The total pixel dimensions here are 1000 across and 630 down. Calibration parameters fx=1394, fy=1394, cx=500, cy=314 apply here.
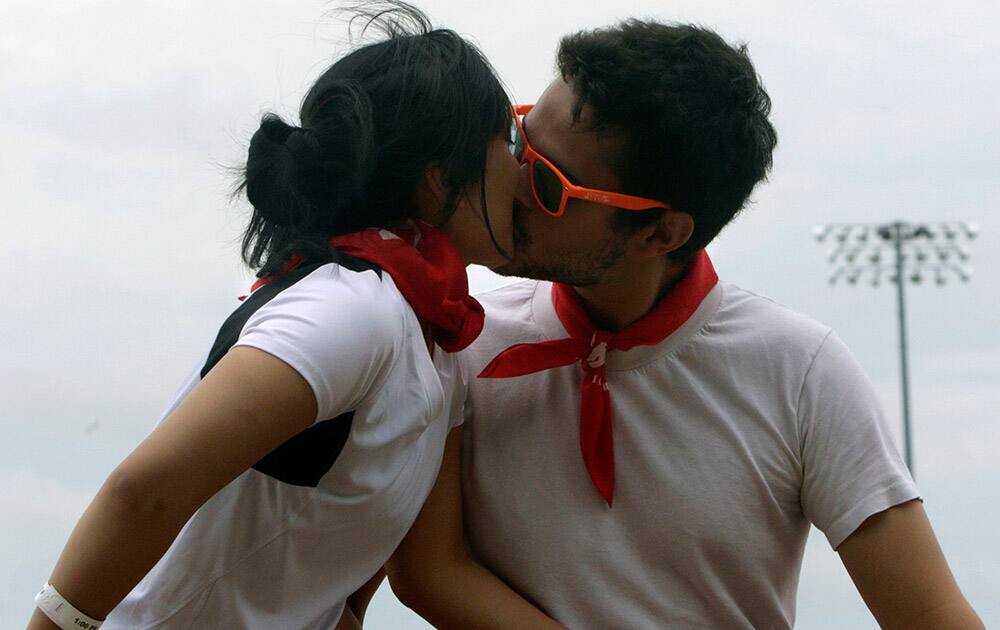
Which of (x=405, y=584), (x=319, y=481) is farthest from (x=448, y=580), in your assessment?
(x=319, y=481)

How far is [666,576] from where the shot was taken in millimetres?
2734

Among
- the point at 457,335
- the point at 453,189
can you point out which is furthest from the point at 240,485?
the point at 453,189

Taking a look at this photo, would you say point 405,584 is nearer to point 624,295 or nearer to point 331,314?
point 624,295

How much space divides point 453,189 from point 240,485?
24.0 inches

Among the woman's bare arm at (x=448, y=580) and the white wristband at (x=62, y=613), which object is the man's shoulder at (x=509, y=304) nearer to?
the woman's bare arm at (x=448, y=580)

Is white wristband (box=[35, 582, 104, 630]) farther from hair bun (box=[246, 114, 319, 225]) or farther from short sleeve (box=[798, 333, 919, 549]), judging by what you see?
short sleeve (box=[798, 333, 919, 549])

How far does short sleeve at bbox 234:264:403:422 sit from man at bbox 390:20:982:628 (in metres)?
0.67

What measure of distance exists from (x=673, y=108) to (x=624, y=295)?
39 centimetres

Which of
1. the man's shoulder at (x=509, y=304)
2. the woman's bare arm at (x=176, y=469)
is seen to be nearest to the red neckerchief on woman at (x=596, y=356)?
the man's shoulder at (x=509, y=304)

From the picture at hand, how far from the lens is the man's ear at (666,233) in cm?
286

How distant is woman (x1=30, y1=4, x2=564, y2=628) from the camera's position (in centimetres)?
186

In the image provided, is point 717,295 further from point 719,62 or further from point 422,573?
point 422,573

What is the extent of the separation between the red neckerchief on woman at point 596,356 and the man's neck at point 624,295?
39 millimetres

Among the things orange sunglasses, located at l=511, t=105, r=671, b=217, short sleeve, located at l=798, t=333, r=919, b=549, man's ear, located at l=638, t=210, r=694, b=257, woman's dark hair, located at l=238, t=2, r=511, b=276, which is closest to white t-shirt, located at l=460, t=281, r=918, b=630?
short sleeve, located at l=798, t=333, r=919, b=549
